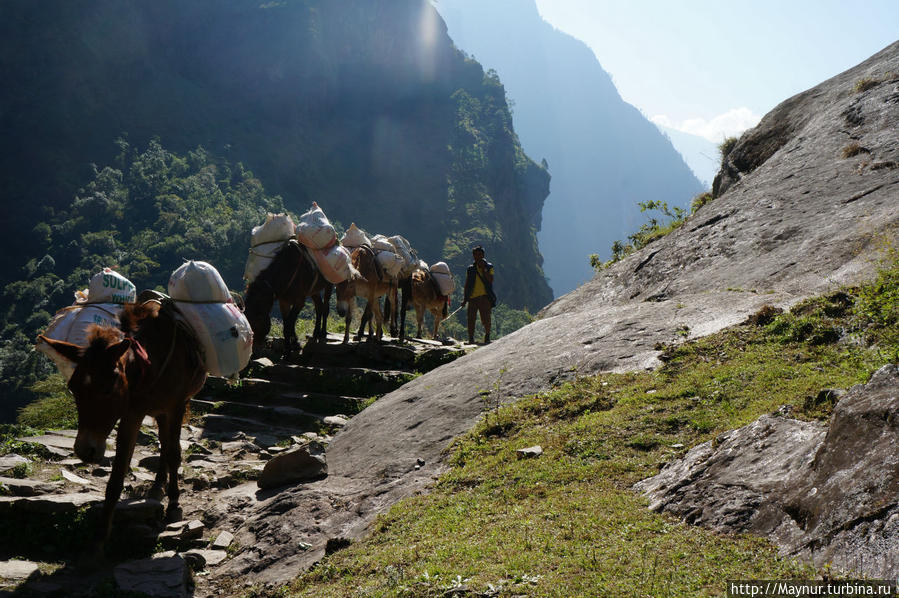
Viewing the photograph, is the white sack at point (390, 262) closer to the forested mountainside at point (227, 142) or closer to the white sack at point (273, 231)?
the white sack at point (273, 231)

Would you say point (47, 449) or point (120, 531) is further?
point (47, 449)

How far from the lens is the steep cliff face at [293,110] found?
80.1 meters

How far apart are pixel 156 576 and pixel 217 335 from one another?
2583 millimetres

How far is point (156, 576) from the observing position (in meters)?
5.32

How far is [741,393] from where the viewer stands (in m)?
5.71

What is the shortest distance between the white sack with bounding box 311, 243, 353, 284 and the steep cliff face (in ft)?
208

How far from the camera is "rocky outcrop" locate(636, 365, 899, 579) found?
315cm

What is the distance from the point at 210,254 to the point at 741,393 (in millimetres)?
63566

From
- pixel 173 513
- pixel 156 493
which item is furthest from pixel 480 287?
pixel 173 513

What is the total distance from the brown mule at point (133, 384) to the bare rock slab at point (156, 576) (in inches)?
19.1

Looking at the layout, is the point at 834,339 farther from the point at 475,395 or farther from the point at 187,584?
the point at 187,584

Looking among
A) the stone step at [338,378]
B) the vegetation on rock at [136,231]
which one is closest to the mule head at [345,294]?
the stone step at [338,378]

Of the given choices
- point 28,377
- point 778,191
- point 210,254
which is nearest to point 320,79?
point 210,254

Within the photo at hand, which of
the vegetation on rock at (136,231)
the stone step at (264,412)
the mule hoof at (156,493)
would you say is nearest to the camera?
the mule hoof at (156,493)
